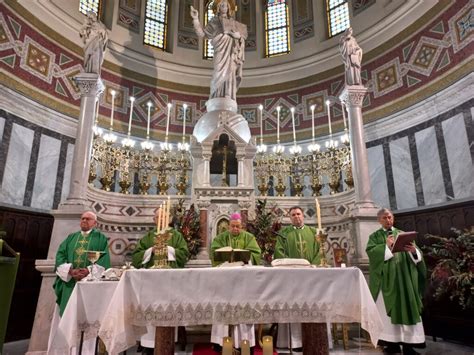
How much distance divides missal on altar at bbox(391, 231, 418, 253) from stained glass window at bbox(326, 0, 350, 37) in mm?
11125

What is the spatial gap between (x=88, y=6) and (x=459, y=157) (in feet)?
43.7

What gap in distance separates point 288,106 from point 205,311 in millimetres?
11613

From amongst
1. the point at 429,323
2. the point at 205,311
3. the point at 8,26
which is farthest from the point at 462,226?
the point at 8,26

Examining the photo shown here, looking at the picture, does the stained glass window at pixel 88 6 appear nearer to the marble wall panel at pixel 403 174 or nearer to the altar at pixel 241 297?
the marble wall panel at pixel 403 174

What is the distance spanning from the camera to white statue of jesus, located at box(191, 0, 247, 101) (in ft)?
32.2

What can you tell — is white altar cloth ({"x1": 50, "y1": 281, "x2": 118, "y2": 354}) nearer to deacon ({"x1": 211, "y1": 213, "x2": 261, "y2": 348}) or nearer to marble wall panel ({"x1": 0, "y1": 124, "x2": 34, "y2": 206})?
deacon ({"x1": 211, "y1": 213, "x2": 261, "y2": 348})

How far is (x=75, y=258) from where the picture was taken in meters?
5.38

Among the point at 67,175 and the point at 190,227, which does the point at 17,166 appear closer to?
the point at 67,175

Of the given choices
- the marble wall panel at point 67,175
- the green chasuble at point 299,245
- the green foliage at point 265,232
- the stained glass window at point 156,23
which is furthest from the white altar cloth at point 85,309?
the stained glass window at point 156,23

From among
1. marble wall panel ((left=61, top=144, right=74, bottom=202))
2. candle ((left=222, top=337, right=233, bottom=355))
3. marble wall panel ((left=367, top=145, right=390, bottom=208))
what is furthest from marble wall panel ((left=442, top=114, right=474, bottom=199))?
marble wall panel ((left=61, top=144, right=74, bottom=202))

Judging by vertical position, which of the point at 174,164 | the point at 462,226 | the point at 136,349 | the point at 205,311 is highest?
the point at 174,164

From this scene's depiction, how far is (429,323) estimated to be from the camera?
7.52 m

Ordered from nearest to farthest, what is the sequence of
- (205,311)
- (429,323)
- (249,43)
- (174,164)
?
(205,311) < (429,323) < (174,164) < (249,43)

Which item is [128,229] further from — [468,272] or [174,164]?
[468,272]
